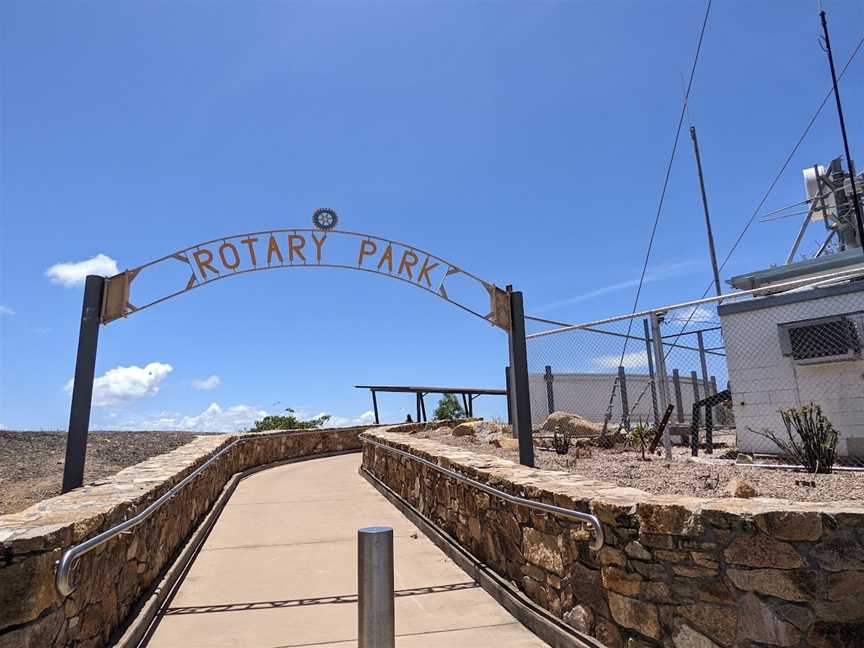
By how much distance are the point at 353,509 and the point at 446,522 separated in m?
2.31

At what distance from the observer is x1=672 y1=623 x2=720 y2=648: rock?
2.88 m

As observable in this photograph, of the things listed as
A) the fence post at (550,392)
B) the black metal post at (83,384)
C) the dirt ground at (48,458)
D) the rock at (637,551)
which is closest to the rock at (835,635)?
the rock at (637,551)

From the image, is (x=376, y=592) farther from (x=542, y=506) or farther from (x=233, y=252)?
(x=233, y=252)

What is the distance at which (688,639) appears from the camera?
2943 millimetres

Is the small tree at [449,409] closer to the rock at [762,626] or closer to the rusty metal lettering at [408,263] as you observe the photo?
the rusty metal lettering at [408,263]

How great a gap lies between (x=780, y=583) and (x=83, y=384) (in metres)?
5.77

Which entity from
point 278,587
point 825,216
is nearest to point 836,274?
point 278,587

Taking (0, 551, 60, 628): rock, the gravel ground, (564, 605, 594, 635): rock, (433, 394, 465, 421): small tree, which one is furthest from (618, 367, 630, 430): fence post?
(433, 394, 465, 421): small tree

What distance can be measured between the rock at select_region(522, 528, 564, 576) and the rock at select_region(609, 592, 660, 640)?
0.55 meters

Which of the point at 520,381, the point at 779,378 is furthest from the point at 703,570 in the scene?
the point at 779,378

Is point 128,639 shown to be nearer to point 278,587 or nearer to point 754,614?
point 278,587

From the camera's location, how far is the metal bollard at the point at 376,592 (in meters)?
2.65

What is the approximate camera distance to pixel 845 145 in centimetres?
1245

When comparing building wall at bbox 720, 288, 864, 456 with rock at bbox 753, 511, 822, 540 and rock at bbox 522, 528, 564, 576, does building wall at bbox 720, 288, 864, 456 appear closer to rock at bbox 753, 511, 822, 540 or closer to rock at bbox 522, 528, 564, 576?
rock at bbox 522, 528, 564, 576
